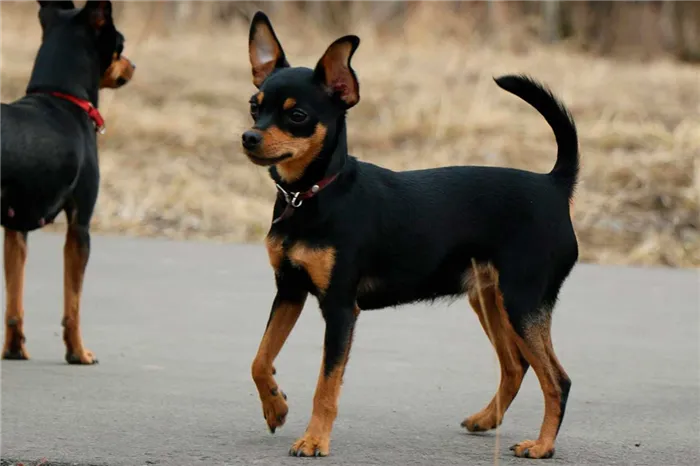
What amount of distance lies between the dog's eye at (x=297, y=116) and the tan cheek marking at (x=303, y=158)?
0.08m

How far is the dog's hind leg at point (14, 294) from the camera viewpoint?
707 centimetres

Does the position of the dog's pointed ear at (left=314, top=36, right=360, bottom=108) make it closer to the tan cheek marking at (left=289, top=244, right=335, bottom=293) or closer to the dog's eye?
the dog's eye

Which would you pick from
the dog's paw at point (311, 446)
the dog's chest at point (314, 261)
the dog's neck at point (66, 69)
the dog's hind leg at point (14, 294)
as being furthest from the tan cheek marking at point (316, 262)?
the dog's neck at point (66, 69)

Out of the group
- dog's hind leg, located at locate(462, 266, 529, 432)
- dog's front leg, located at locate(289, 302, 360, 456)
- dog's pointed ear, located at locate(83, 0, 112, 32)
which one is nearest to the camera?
dog's front leg, located at locate(289, 302, 360, 456)

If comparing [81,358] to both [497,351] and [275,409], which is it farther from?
[497,351]

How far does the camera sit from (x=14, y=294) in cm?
709

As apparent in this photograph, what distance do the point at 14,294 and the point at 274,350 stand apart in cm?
227

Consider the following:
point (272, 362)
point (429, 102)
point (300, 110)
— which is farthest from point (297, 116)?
point (429, 102)

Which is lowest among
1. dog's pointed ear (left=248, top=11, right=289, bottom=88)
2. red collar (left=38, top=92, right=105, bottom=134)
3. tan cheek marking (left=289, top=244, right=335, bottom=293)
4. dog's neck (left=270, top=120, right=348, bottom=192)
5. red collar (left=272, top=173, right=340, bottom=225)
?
tan cheek marking (left=289, top=244, right=335, bottom=293)

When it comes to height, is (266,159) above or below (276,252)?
above

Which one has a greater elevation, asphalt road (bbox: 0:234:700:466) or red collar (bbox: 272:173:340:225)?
red collar (bbox: 272:173:340:225)

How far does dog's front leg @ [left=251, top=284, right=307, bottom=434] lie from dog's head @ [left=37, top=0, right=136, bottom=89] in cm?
273

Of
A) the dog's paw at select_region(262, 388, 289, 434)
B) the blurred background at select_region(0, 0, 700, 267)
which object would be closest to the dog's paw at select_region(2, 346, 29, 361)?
the dog's paw at select_region(262, 388, 289, 434)

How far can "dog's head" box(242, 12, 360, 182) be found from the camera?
516 centimetres
